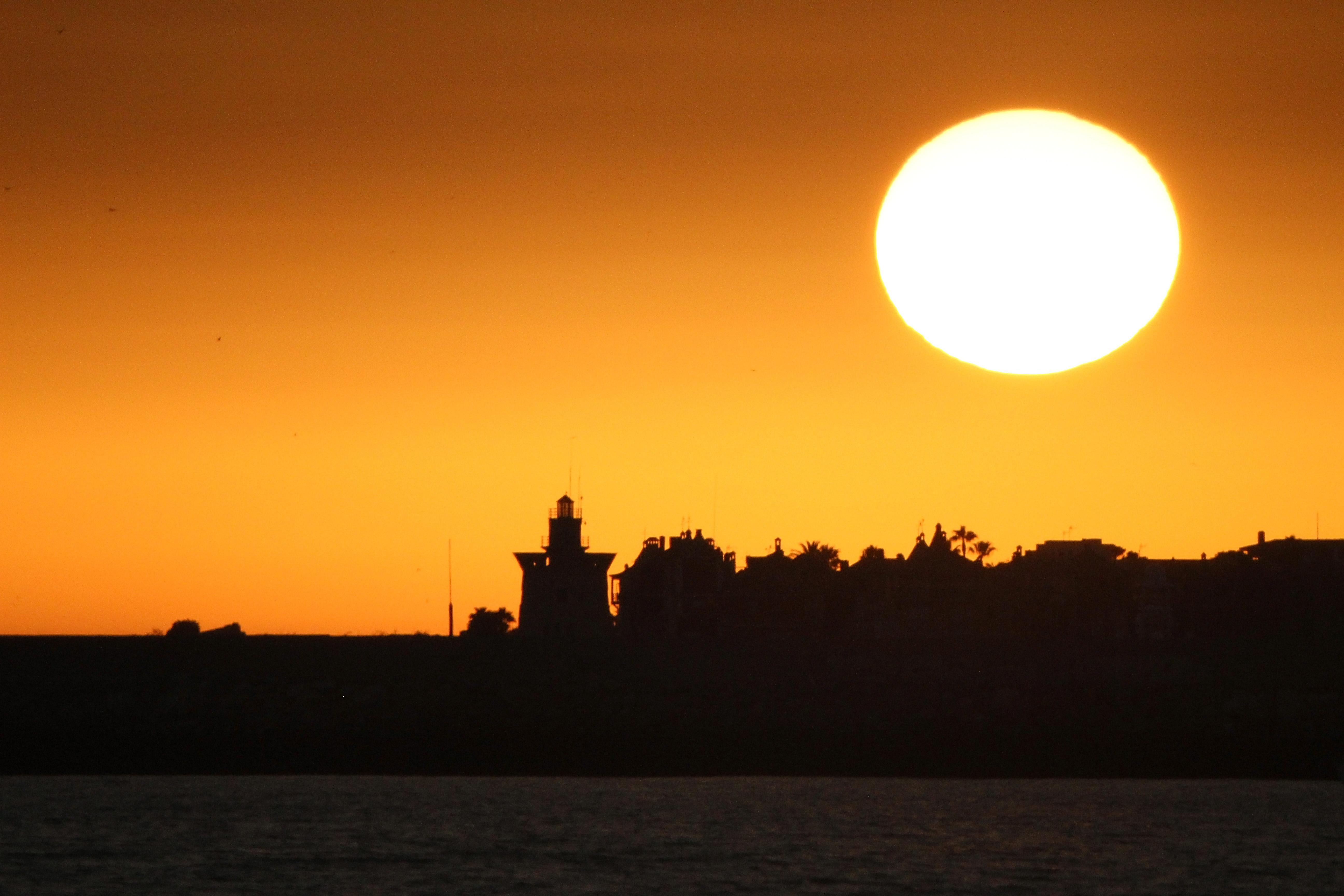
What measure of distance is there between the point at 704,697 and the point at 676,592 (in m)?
47.0

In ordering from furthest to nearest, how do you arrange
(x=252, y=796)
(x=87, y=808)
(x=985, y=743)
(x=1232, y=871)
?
(x=985, y=743)
(x=252, y=796)
(x=87, y=808)
(x=1232, y=871)

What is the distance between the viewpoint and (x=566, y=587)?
126375mm

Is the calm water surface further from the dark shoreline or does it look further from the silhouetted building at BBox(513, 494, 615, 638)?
the silhouetted building at BBox(513, 494, 615, 638)

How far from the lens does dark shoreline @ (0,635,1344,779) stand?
72312mm

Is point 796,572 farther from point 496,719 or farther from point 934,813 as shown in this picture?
point 934,813

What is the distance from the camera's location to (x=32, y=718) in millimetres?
79062

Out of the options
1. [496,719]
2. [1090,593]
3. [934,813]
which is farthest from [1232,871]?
[1090,593]

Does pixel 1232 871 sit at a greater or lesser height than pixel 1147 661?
lesser

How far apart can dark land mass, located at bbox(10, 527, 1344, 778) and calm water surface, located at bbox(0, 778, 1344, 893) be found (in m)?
4.64

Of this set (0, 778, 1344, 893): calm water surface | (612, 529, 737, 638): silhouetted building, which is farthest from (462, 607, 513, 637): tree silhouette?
(0, 778, 1344, 893): calm water surface

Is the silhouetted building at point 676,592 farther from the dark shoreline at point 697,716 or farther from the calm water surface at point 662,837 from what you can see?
the calm water surface at point 662,837

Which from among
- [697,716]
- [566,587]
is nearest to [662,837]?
[697,716]

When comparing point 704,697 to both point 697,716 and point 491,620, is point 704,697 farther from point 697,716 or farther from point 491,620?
point 491,620

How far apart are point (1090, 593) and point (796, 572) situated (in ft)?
65.4
